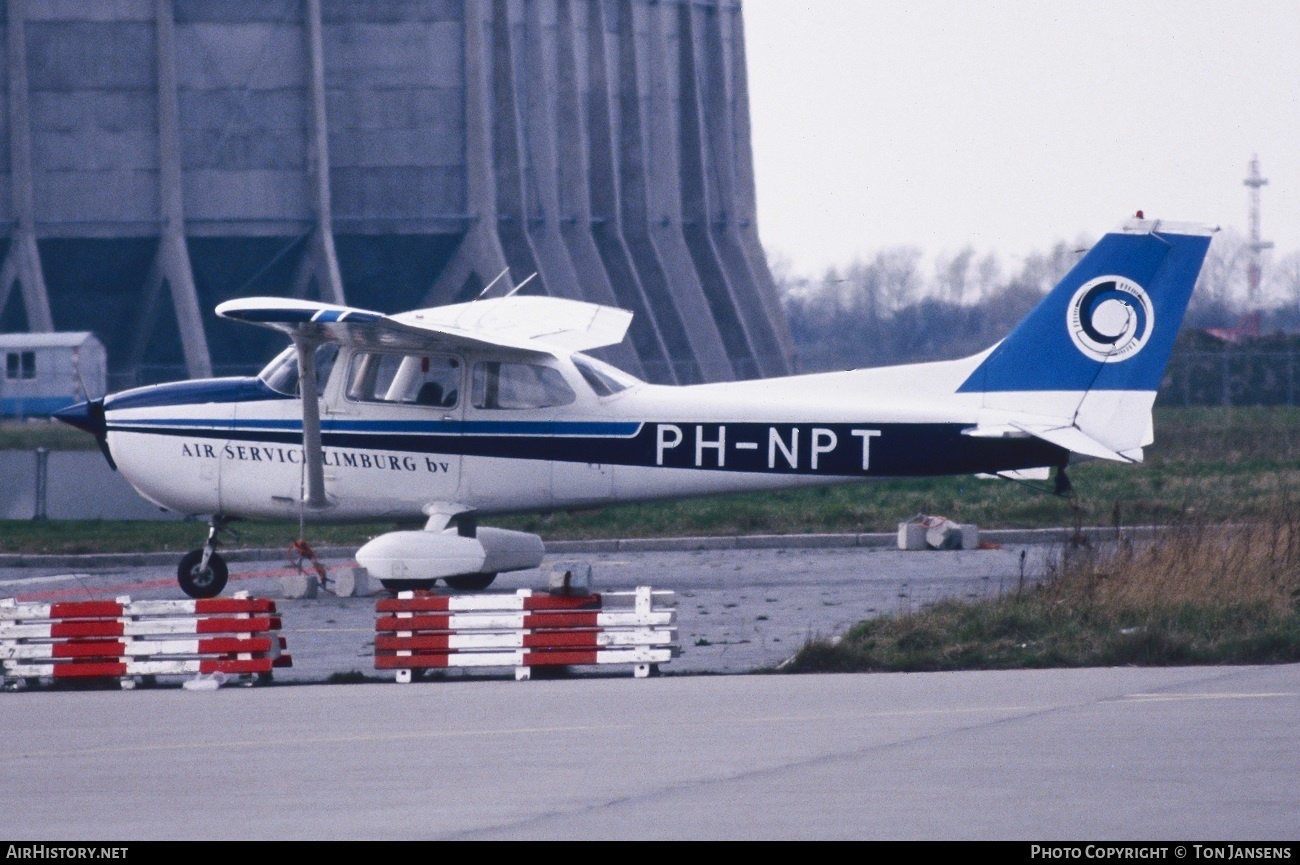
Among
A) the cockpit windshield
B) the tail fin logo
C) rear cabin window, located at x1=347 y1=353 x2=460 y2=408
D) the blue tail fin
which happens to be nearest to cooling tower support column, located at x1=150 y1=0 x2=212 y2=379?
rear cabin window, located at x1=347 y1=353 x2=460 y2=408

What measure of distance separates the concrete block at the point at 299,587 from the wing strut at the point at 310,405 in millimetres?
1047

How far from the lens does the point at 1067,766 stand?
8523 mm

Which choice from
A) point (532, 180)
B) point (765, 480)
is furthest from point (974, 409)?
point (532, 180)

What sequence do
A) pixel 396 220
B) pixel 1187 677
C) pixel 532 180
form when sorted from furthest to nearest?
1. pixel 532 180
2. pixel 396 220
3. pixel 1187 677

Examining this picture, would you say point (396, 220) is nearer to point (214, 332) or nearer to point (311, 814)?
point (214, 332)

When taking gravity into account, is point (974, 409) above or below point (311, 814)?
above

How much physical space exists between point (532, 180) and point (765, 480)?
40313 mm

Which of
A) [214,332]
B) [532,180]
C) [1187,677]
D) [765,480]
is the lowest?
[1187,677]

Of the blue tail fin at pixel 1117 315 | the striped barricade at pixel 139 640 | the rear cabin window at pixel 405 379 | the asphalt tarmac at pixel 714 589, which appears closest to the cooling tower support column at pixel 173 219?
the asphalt tarmac at pixel 714 589

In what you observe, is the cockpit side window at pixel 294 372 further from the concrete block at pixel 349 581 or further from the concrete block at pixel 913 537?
the concrete block at pixel 913 537

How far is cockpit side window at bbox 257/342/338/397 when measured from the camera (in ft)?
58.7

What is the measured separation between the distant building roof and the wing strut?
110 ft

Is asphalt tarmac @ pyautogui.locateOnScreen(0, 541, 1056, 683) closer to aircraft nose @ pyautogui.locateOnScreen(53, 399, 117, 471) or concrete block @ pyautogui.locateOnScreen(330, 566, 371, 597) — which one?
concrete block @ pyautogui.locateOnScreen(330, 566, 371, 597)

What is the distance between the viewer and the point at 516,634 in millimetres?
12688
